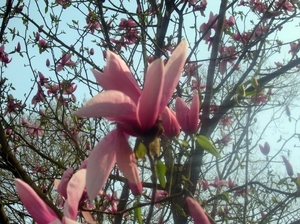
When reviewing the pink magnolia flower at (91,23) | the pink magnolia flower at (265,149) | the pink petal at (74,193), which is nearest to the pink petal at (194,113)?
the pink petal at (74,193)

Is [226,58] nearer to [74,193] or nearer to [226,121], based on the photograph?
[226,121]

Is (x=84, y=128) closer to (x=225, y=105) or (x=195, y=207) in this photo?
(x=225, y=105)

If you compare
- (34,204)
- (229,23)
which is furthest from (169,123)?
(229,23)

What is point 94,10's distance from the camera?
2.97 m

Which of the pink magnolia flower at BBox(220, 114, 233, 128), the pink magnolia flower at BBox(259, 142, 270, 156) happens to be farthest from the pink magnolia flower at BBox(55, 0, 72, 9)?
the pink magnolia flower at BBox(259, 142, 270, 156)

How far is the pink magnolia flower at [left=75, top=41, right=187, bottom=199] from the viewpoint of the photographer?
1.93 feet

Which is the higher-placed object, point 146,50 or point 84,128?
point 146,50

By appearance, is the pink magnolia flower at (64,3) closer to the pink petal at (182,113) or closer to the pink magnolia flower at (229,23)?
the pink magnolia flower at (229,23)

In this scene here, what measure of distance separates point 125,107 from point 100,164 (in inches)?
3.7

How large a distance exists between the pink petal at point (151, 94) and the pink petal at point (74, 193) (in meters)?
0.13

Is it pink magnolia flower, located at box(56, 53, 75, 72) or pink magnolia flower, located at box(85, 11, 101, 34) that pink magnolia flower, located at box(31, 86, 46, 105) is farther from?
pink magnolia flower, located at box(85, 11, 101, 34)

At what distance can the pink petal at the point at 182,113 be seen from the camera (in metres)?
0.78

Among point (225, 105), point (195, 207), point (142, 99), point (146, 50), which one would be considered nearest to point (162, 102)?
point (142, 99)

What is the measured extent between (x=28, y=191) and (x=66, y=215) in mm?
68
